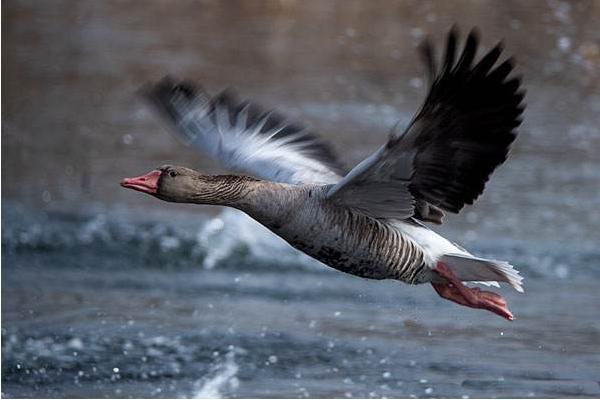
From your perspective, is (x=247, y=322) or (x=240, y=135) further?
(x=247, y=322)

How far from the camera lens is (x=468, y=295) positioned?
16.0ft

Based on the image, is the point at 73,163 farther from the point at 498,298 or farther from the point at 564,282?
the point at 498,298

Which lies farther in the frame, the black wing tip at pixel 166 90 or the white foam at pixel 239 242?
the white foam at pixel 239 242

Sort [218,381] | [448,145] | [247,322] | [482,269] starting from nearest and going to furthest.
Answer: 1. [448,145]
2. [482,269]
3. [218,381]
4. [247,322]

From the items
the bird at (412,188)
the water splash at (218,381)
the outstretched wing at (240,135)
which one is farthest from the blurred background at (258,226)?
the bird at (412,188)

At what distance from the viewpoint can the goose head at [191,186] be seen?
465 centimetres

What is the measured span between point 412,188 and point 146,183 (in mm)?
917

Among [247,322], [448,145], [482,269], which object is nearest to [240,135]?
[482,269]

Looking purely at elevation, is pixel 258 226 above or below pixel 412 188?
above

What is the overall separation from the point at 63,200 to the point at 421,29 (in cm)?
318

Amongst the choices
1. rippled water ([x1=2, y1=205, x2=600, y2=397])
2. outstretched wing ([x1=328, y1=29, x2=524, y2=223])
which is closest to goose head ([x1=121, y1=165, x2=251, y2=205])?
outstretched wing ([x1=328, y1=29, x2=524, y2=223])

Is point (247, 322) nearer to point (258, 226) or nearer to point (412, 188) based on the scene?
point (258, 226)

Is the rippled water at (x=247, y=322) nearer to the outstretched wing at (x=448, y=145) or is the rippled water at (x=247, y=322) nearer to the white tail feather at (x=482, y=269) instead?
the white tail feather at (x=482, y=269)

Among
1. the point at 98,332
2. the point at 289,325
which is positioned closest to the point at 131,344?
the point at 98,332
